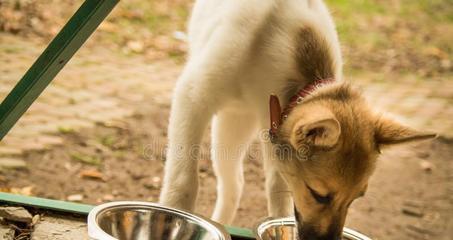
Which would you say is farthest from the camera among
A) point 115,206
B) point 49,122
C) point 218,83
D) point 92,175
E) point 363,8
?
point 363,8

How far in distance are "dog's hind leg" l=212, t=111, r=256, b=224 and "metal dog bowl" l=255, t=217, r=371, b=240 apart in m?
0.93

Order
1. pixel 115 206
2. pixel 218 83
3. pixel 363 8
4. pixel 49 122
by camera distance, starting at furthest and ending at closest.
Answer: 1. pixel 363 8
2. pixel 49 122
3. pixel 218 83
4. pixel 115 206

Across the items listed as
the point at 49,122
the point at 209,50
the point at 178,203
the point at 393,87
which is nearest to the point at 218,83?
the point at 209,50

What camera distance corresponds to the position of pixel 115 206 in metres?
3.43

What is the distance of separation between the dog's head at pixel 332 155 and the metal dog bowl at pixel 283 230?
0.24 metres

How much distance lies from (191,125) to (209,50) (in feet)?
1.57

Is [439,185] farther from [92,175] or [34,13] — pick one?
[34,13]

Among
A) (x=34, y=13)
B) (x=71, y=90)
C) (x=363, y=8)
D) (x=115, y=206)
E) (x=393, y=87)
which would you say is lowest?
(x=115, y=206)

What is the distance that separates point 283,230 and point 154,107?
3.80 m

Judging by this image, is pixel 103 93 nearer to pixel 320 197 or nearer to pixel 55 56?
pixel 55 56

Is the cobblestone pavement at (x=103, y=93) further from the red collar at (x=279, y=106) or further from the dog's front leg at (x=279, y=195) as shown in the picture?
the red collar at (x=279, y=106)

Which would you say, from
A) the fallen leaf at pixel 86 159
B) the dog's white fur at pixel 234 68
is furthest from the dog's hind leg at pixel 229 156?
the fallen leaf at pixel 86 159

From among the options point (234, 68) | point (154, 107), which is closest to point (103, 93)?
point (154, 107)

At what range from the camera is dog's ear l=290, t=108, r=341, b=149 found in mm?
3010
